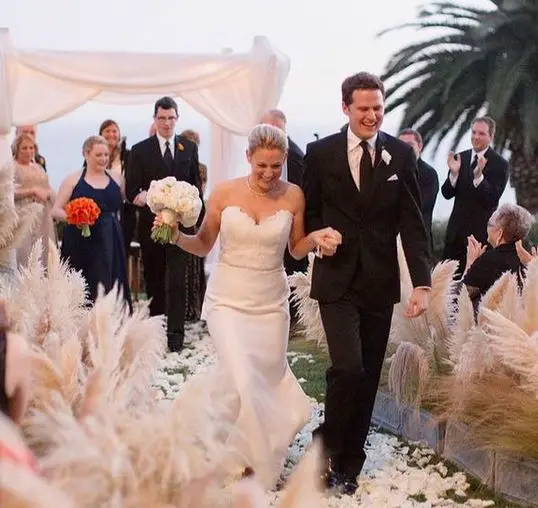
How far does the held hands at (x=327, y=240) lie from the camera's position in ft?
13.3

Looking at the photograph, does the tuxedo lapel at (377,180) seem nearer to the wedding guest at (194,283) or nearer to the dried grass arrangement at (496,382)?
the dried grass arrangement at (496,382)

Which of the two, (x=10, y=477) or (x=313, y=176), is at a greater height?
(x=10, y=477)

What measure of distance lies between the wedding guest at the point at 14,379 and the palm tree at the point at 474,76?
35.6 ft

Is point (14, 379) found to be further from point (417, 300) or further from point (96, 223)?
point (96, 223)

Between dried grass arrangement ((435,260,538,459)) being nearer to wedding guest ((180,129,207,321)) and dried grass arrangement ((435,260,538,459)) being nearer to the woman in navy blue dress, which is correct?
the woman in navy blue dress

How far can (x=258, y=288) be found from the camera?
4.62 metres

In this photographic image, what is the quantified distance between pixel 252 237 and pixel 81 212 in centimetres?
319

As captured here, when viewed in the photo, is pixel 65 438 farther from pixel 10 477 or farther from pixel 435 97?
pixel 435 97

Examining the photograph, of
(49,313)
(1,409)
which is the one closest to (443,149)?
(49,313)

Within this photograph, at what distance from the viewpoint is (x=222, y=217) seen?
4.62 metres

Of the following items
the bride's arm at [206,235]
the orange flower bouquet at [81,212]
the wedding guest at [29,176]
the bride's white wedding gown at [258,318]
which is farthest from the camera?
the wedding guest at [29,176]

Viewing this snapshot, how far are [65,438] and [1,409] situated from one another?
39 centimetres

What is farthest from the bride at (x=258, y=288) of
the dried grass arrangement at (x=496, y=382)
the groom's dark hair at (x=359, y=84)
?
the dried grass arrangement at (x=496, y=382)

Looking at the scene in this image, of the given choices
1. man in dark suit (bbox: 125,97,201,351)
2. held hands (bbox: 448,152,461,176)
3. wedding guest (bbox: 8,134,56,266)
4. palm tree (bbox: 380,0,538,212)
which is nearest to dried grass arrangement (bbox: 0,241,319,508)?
man in dark suit (bbox: 125,97,201,351)
